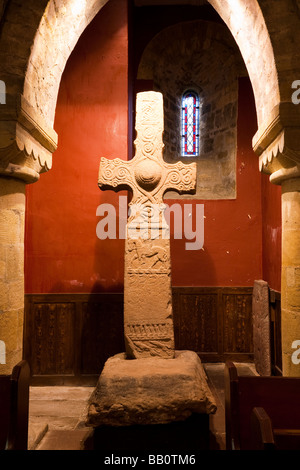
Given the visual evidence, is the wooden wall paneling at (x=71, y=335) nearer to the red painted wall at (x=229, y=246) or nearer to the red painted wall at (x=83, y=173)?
the red painted wall at (x=83, y=173)

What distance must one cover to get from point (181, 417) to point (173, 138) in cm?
421

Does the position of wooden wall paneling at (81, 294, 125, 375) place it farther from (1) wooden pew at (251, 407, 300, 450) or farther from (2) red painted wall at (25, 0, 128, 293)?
(1) wooden pew at (251, 407, 300, 450)

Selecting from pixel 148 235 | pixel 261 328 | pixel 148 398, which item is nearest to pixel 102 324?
pixel 148 235

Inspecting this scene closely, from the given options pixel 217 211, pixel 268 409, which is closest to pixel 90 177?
pixel 217 211

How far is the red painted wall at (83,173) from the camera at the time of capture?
406 cm

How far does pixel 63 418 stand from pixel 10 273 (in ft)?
4.90

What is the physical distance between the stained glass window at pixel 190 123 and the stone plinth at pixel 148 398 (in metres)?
3.92

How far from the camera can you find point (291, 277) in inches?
97.3

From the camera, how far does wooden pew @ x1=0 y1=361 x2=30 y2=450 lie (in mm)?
1677

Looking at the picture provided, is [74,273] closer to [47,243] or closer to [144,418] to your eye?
[47,243]

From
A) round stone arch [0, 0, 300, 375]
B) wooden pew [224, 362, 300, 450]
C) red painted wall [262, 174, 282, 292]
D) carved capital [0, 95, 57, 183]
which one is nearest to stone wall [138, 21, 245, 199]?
red painted wall [262, 174, 282, 292]

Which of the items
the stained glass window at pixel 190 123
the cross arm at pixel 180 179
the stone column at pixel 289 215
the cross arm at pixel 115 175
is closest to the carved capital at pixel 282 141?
the stone column at pixel 289 215

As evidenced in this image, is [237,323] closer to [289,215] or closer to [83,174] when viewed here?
[289,215]

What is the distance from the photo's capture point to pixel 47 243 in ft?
13.3
